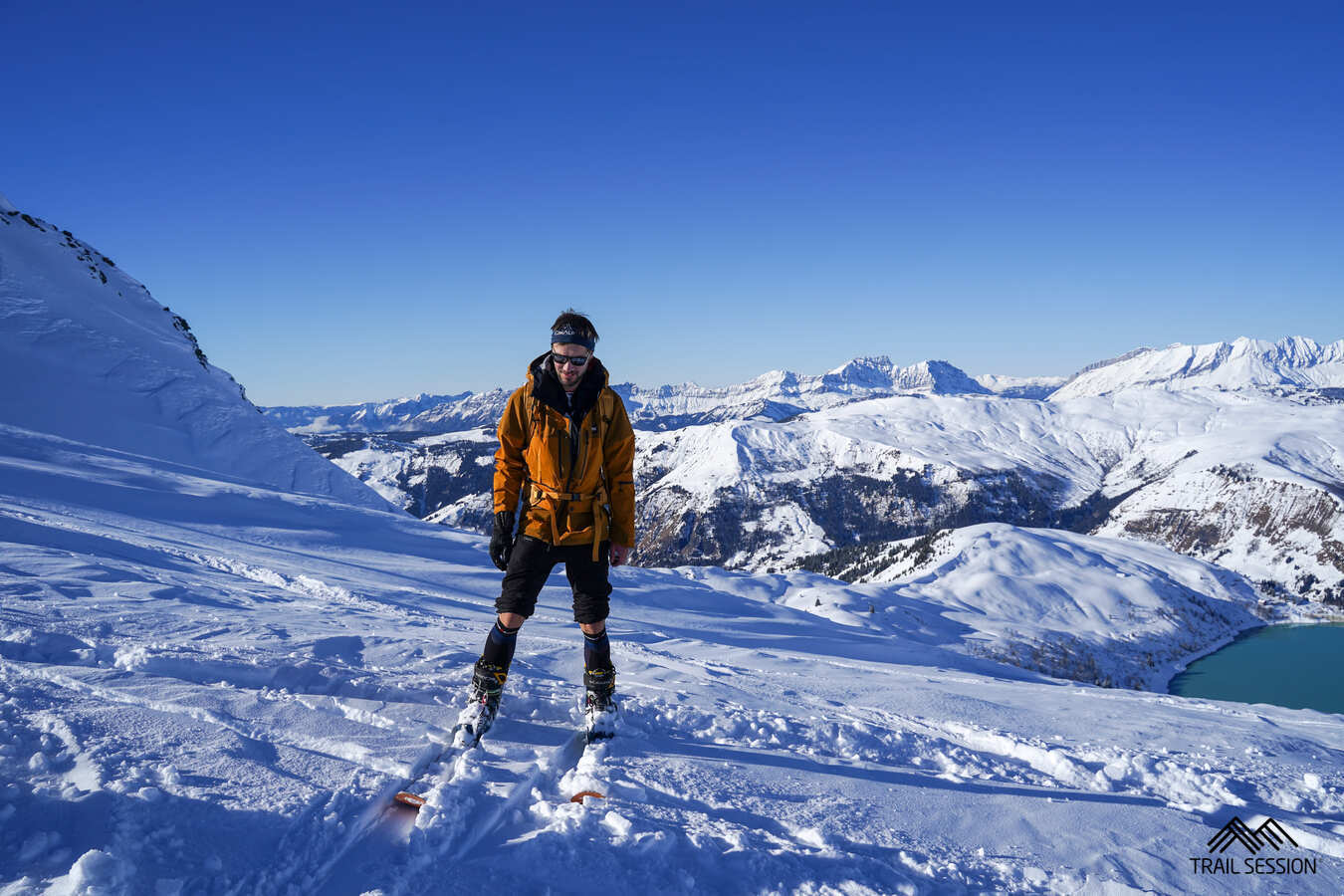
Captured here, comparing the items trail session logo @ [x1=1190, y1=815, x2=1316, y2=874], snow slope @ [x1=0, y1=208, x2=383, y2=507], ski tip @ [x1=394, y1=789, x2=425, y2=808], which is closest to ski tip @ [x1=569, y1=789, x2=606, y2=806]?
ski tip @ [x1=394, y1=789, x2=425, y2=808]

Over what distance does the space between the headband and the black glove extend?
1.70 m

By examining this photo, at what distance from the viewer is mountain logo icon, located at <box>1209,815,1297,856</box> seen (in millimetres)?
4738

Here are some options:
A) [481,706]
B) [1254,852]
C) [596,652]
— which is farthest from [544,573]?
[1254,852]

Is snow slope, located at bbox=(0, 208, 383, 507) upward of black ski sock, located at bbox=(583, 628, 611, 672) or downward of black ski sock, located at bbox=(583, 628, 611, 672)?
upward

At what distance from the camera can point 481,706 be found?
18.9ft

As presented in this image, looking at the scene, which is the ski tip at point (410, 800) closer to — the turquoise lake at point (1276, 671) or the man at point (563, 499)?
the man at point (563, 499)

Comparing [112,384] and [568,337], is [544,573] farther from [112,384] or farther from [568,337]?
[112,384]

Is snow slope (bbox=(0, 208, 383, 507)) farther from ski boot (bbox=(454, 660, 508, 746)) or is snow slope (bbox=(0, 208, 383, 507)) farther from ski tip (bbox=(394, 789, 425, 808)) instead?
ski tip (bbox=(394, 789, 425, 808))

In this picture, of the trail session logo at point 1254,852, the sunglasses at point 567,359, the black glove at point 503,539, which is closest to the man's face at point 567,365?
the sunglasses at point 567,359

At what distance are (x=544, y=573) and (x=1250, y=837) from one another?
6096mm

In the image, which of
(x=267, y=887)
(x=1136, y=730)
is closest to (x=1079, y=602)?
(x=1136, y=730)

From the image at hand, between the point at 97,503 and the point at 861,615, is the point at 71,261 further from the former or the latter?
the point at 861,615

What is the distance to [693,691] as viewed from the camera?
792 cm

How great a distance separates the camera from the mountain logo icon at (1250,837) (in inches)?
187
